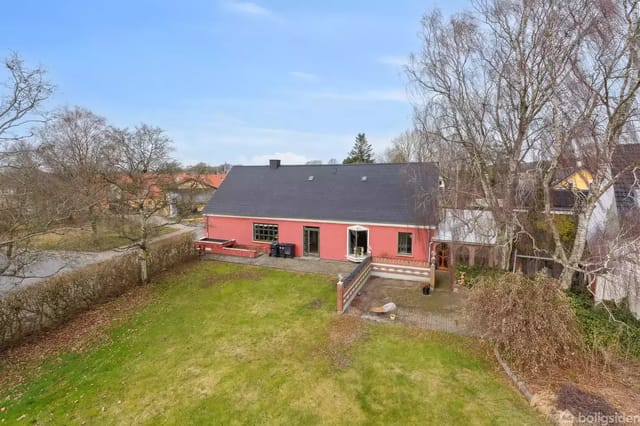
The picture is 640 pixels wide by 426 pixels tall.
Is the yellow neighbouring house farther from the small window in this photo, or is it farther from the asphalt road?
the asphalt road

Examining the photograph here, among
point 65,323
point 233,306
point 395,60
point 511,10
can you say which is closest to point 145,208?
point 65,323

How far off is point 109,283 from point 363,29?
650 inches

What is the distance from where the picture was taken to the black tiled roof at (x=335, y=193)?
522 inches

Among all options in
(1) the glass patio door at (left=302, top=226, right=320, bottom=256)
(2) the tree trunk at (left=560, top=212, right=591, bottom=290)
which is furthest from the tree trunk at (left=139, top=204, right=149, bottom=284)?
(2) the tree trunk at (left=560, top=212, right=591, bottom=290)

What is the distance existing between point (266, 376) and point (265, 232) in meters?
11.4

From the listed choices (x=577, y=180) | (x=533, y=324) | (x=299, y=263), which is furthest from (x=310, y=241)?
(x=577, y=180)

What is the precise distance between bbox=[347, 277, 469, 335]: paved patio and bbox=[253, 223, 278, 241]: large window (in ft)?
22.9

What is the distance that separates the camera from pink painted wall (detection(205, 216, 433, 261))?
1422 centimetres

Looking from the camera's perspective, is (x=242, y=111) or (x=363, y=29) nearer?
(x=363, y=29)

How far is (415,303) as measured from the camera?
10516 mm

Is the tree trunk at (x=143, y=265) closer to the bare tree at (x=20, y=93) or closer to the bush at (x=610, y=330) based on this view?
the bare tree at (x=20, y=93)

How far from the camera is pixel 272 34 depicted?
1628cm

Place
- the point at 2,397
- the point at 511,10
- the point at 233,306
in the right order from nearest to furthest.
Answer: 1. the point at 2,397
2. the point at 511,10
3. the point at 233,306

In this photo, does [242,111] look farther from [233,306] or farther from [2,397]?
[2,397]
